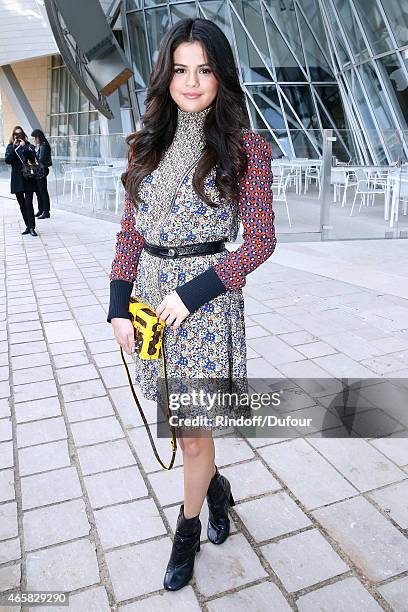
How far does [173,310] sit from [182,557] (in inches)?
39.4

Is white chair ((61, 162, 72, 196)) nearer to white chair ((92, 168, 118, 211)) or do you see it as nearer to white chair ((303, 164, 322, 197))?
white chair ((92, 168, 118, 211))

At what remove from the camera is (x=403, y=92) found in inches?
538

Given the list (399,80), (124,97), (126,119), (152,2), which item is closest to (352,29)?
(399,80)

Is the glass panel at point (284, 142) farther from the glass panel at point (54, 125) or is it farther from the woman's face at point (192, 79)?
the glass panel at point (54, 125)

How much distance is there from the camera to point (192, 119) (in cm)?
189

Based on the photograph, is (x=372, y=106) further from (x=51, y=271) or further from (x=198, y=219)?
(x=198, y=219)

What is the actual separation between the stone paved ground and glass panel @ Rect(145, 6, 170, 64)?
766 inches

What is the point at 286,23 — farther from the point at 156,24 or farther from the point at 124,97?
the point at 124,97

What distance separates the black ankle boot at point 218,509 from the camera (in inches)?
90.6

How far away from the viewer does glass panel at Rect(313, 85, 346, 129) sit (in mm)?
18484

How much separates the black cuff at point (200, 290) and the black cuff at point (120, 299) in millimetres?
267

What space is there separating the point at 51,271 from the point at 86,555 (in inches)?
214

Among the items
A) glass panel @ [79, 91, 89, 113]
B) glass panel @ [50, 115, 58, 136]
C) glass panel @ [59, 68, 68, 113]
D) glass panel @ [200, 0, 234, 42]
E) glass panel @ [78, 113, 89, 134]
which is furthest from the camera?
glass panel @ [50, 115, 58, 136]

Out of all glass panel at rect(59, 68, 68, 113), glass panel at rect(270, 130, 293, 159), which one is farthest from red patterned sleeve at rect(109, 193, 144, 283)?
glass panel at rect(59, 68, 68, 113)
